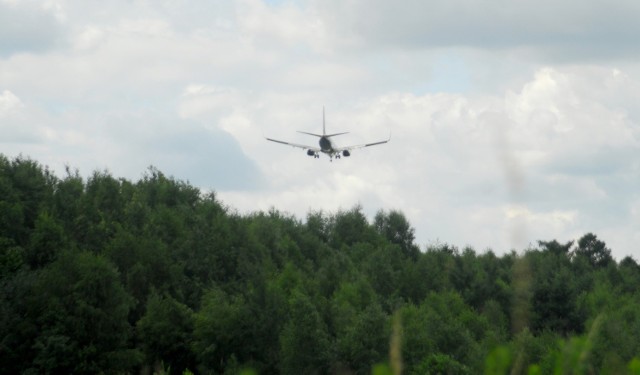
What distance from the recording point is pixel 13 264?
69375 millimetres

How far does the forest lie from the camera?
61.1 meters

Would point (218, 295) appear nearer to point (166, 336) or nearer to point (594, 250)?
point (166, 336)

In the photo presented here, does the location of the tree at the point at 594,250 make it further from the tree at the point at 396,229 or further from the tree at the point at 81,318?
the tree at the point at 81,318

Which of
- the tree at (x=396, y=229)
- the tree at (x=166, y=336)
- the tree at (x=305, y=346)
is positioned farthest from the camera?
the tree at (x=396, y=229)

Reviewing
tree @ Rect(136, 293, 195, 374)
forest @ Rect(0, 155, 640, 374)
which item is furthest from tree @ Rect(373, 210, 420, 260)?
tree @ Rect(136, 293, 195, 374)

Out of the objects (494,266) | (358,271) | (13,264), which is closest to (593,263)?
(494,266)

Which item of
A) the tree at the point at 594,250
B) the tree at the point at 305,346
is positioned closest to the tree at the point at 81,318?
the tree at the point at 305,346

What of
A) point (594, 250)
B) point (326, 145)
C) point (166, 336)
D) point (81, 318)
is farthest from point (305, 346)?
point (594, 250)

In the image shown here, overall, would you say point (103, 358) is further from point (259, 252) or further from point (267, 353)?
point (259, 252)

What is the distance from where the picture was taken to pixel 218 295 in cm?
7294

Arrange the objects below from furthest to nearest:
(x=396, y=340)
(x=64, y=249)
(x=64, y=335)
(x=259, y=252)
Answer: (x=259, y=252) → (x=64, y=249) → (x=64, y=335) → (x=396, y=340)

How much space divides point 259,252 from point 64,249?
20.0 metres

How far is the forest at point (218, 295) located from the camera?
61.1 metres

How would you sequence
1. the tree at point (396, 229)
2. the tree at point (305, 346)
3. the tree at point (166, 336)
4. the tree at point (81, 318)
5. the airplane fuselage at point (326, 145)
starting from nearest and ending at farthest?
the tree at point (81, 318)
the tree at point (305, 346)
the airplane fuselage at point (326, 145)
the tree at point (166, 336)
the tree at point (396, 229)
